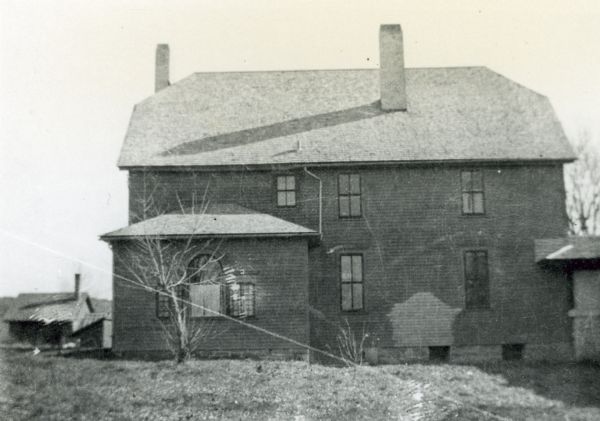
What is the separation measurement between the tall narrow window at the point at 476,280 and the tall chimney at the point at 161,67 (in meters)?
15.1

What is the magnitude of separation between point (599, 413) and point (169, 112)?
19170 millimetres

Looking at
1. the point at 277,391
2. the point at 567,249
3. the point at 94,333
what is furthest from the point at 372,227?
the point at 94,333

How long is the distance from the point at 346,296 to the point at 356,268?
1087 mm

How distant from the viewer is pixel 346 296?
24.9 meters

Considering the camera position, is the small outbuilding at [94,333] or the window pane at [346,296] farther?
the small outbuilding at [94,333]

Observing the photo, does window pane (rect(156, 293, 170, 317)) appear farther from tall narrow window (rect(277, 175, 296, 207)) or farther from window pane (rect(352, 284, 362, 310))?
window pane (rect(352, 284, 362, 310))

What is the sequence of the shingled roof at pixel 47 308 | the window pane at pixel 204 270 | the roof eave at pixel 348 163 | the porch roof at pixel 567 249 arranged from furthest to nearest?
the shingled roof at pixel 47 308
the roof eave at pixel 348 163
the porch roof at pixel 567 249
the window pane at pixel 204 270

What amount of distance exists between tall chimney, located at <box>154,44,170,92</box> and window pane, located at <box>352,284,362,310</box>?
1268cm

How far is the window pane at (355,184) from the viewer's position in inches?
1005

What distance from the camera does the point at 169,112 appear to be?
28.0 m

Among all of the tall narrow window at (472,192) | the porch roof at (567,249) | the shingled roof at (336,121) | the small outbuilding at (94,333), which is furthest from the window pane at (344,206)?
the small outbuilding at (94,333)

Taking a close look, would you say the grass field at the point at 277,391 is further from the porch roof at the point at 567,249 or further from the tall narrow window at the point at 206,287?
the porch roof at the point at 567,249

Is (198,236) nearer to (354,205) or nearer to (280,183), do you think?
(280,183)

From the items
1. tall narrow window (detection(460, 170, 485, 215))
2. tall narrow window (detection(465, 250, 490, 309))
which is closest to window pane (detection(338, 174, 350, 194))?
tall narrow window (detection(460, 170, 485, 215))
